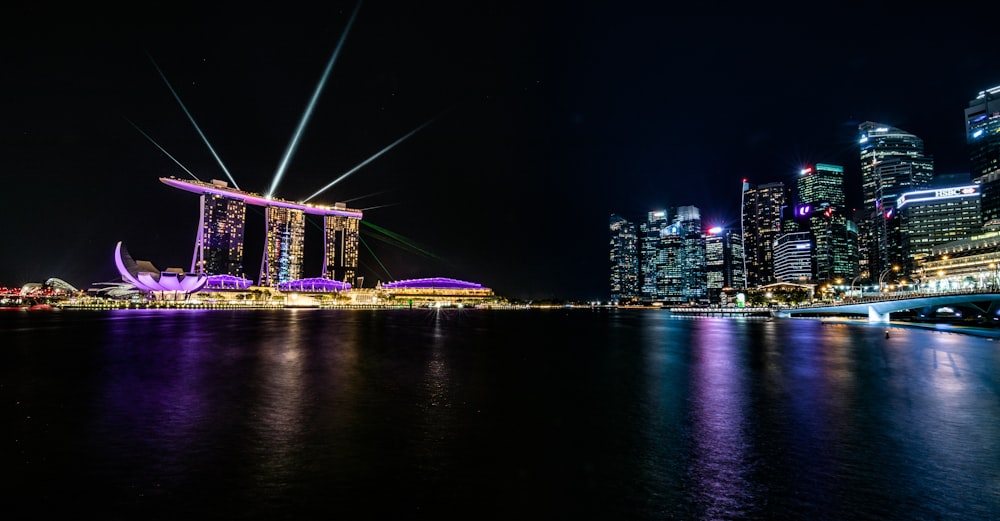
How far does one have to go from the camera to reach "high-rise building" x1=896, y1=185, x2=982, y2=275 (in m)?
167

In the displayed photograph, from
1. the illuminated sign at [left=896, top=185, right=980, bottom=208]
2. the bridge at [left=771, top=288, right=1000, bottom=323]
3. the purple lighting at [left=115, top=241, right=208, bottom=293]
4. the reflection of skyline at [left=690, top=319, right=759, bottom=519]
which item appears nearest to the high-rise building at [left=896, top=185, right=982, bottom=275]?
the illuminated sign at [left=896, top=185, right=980, bottom=208]

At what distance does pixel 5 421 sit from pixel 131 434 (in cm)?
569

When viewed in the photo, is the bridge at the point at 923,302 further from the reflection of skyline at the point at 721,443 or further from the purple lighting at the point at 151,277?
the purple lighting at the point at 151,277

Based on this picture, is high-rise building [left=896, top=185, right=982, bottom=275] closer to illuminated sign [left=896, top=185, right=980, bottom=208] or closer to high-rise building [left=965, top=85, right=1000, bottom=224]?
illuminated sign [left=896, top=185, right=980, bottom=208]

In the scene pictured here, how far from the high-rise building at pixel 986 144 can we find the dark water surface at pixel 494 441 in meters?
168

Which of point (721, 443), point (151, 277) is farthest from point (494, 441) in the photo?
point (151, 277)

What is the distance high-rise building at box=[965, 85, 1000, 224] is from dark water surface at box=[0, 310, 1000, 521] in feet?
552

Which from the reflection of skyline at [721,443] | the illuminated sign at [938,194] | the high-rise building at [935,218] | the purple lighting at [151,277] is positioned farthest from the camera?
the high-rise building at [935,218]

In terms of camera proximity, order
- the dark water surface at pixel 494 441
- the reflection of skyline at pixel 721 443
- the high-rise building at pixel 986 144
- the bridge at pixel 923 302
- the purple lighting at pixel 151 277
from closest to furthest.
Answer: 1. the dark water surface at pixel 494 441
2. the reflection of skyline at pixel 721 443
3. the bridge at pixel 923 302
4. the high-rise building at pixel 986 144
5. the purple lighting at pixel 151 277

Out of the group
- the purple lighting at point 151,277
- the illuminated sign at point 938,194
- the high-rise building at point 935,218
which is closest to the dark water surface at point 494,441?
the purple lighting at point 151,277

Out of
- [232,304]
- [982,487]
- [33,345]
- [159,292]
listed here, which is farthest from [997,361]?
[159,292]

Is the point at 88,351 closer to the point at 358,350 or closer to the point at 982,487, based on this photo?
the point at 358,350

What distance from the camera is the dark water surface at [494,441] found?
33.3ft

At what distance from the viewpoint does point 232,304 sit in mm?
Result: 181250
